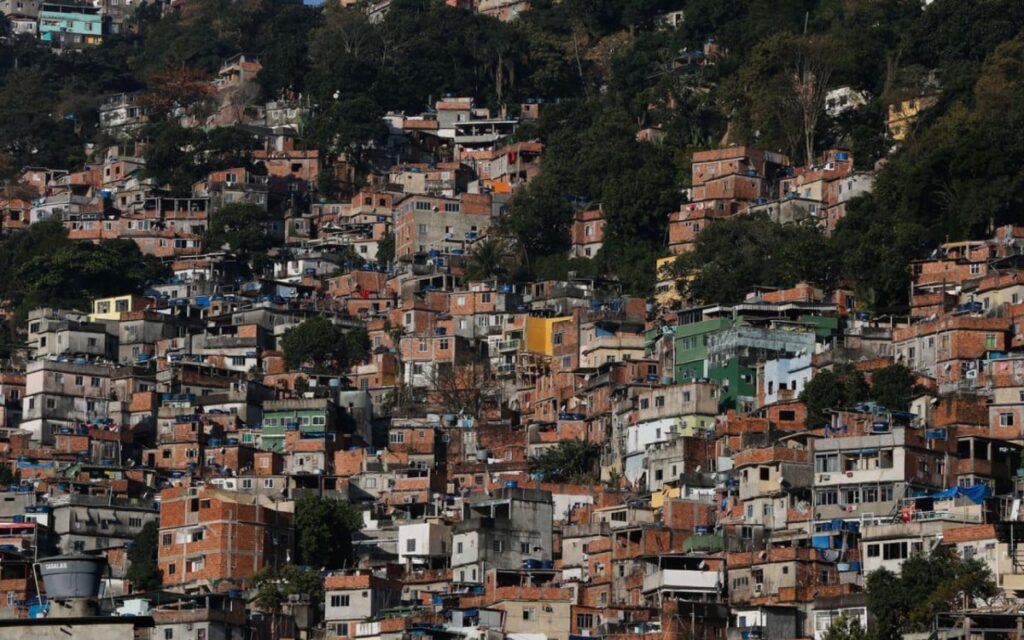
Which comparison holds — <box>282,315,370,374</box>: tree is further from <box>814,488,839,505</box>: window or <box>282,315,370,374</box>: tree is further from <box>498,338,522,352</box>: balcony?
<box>814,488,839,505</box>: window

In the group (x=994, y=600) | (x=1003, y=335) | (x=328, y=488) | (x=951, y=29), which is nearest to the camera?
(x=994, y=600)

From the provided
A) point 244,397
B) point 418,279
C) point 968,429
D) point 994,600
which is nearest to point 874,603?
point 994,600

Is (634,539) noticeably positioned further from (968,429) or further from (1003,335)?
(1003,335)

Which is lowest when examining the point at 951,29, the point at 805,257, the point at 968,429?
the point at 968,429

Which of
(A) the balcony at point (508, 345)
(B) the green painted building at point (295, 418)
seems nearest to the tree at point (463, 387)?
(A) the balcony at point (508, 345)

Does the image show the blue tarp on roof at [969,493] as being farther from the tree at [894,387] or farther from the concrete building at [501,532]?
the concrete building at [501,532]

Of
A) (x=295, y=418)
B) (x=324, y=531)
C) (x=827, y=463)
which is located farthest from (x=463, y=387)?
(x=827, y=463)

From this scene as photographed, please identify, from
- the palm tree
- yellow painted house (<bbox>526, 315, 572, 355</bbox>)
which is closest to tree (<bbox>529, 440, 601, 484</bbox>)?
yellow painted house (<bbox>526, 315, 572, 355</bbox>)
